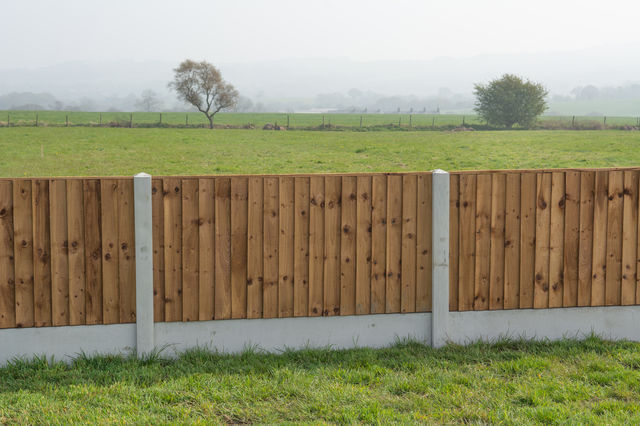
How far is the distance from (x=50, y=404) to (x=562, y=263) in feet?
14.8

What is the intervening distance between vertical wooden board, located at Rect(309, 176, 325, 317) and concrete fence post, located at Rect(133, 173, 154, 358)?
1371mm

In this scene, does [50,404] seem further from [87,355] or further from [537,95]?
[537,95]

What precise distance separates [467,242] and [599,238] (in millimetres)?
1287

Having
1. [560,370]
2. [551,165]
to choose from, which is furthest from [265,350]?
[551,165]

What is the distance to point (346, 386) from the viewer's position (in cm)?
502

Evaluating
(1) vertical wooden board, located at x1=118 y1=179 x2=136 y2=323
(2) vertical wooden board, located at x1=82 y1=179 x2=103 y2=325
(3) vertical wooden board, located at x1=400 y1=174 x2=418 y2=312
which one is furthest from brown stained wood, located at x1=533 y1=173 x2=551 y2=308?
(2) vertical wooden board, located at x1=82 y1=179 x2=103 y2=325

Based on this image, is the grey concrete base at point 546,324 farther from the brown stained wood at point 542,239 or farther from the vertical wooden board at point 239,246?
the vertical wooden board at point 239,246

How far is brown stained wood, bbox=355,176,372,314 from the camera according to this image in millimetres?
5934

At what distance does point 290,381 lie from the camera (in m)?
5.14

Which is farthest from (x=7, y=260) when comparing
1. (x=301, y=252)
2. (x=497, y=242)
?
(x=497, y=242)

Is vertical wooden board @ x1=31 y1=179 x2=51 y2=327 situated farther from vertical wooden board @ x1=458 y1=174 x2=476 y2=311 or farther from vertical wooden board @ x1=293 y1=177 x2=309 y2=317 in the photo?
vertical wooden board @ x1=458 y1=174 x2=476 y2=311

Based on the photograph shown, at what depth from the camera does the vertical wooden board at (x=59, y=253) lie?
5.62 metres

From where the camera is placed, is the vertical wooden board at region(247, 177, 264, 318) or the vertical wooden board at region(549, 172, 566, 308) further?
the vertical wooden board at region(549, 172, 566, 308)

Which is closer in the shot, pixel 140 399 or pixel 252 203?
pixel 140 399
